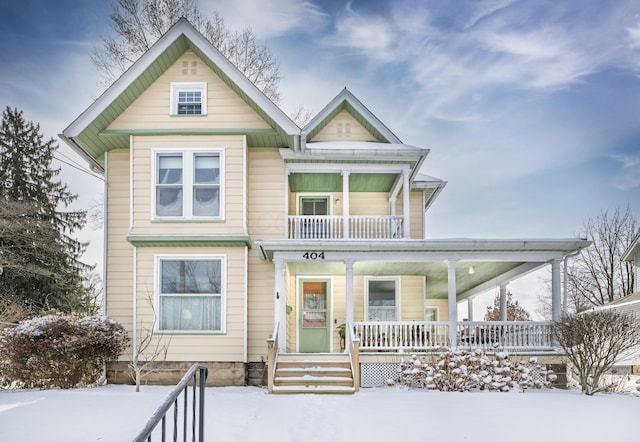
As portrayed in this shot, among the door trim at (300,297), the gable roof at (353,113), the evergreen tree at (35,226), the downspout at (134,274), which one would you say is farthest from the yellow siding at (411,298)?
the evergreen tree at (35,226)

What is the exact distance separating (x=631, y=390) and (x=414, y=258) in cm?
560

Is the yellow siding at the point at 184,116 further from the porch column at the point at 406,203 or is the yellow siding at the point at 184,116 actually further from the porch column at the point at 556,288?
the porch column at the point at 556,288

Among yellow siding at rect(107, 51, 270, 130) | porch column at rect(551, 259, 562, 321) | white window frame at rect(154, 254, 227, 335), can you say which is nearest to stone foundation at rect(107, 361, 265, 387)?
white window frame at rect(154, 254, 227, 335)

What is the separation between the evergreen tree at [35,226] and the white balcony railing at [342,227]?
12083 millimetres

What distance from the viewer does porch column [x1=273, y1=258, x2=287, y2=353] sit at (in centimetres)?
1284

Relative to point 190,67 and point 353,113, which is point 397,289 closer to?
point 353,113

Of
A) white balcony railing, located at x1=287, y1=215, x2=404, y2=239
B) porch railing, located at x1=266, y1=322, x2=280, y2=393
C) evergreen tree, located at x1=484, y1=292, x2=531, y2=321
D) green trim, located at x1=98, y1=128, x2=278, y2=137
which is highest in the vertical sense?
green trim, located at x1=98, y1=128, x2=278, y2=137

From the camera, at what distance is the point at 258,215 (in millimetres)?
13969

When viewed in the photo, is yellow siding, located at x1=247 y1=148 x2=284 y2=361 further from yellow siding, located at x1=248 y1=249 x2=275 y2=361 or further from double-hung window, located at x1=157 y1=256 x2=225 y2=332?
double-hung window, located at x1=157 y1=256 x2=225 y2=332

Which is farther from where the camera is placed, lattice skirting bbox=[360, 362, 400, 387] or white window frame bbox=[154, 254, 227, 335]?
white window frame bbox=[154, 254, 227, 335]

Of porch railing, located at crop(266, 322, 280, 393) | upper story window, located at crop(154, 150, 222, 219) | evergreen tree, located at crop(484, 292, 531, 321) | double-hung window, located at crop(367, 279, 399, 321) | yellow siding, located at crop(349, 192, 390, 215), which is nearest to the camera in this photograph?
porch railing, located at crop(266, 322, 280, 393)

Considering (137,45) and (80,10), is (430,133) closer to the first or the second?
(137,45)

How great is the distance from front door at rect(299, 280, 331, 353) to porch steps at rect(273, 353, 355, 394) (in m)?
Result: 2.42

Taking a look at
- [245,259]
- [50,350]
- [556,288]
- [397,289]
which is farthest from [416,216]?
→ [50,350]
